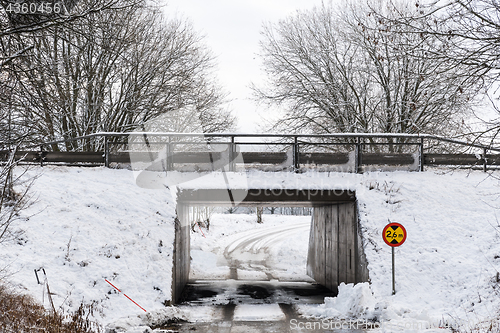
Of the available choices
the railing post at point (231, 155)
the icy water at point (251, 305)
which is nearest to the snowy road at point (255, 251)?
the icy water at point (251, 305)

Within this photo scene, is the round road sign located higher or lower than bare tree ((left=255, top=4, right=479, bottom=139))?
lower

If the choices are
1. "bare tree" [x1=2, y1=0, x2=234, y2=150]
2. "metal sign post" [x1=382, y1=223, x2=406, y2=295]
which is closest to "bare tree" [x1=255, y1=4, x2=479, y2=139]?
"bare tree" [x1=2, y1=0, x2=234, y2=150]

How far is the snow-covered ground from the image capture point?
9.74 m

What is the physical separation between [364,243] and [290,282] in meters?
7.25

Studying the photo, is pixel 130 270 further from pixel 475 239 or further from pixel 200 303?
pixel 475 239

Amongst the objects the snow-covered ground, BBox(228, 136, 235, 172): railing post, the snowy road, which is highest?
BBox(228, 136, 235, 172): railing post

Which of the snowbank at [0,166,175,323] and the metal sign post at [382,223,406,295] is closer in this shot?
the snowbank at [0,166,175,323]

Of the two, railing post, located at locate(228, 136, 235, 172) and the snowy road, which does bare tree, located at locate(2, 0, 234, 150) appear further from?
the snowy road

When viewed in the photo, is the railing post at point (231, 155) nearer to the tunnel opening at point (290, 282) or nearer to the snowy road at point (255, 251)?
the tunnel opening at point (290, 282)

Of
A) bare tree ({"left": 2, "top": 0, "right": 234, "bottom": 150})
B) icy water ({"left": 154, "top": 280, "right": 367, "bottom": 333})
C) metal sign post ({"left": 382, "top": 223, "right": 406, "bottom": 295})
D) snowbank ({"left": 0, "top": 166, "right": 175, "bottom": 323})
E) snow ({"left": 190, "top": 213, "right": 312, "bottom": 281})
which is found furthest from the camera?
snow ({"left": 190, "top": 213, "right": 312, "bottom": 281})

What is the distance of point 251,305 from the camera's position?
12.6 m

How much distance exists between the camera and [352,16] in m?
22.5

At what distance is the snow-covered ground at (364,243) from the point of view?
9742 mm

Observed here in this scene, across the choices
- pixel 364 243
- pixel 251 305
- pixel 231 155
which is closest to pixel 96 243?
pixel 251 305
